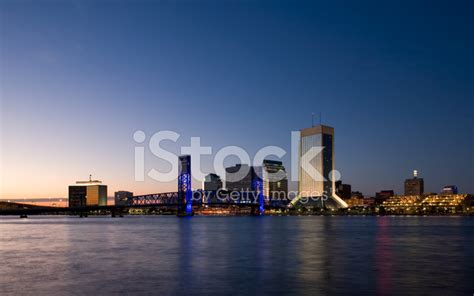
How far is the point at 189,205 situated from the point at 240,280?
14880 cm

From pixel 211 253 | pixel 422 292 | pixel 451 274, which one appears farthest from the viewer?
pixel 211 253

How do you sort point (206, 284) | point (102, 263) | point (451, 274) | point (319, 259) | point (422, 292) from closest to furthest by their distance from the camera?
point (422, 292) < point (206, 284) < point (451, 274) < point (102, 263) < point (319, 259)

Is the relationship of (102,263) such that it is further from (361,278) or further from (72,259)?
(361,278)

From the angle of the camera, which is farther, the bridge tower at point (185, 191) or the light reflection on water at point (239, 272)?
the bridge tower at point (185, 191)

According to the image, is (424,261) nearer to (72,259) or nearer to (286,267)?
(286,267)

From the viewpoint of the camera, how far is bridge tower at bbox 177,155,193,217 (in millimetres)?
171500

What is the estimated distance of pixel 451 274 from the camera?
2636 centimetres

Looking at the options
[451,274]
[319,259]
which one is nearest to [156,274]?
[319,259]

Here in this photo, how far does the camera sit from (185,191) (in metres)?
176

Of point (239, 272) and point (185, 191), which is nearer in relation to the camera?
point (239, 272)

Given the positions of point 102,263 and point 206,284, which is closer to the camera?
point 206,284

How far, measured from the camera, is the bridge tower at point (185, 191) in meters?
172

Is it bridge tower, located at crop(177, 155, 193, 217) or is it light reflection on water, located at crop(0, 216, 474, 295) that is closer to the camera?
light reflection on water, located at crop(0, 216, 474, 295)

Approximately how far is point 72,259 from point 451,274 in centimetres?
2491
